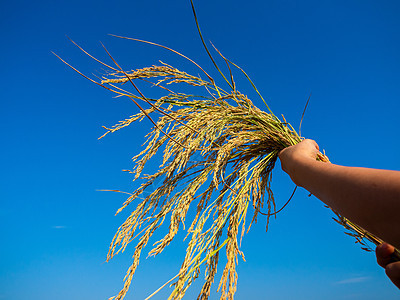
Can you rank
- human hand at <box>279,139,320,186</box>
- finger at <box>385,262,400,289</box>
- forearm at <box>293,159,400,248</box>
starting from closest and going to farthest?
forearm at <box>293,159,400,248</box>
finger at <box>385,262,400,289</box>
human hand at <box>279,139,320,186</box>

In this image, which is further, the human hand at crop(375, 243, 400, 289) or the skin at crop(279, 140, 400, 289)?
the human hand at crop(375, 243, 400, 289)

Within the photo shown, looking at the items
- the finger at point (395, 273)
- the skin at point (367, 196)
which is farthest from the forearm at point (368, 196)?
the finger at point (395, 273)

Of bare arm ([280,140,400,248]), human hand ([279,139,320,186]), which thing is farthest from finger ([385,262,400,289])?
human hand ([279,139,320,186])

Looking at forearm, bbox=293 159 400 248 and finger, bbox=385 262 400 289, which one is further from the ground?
forearm, bbox=293 159 400 248

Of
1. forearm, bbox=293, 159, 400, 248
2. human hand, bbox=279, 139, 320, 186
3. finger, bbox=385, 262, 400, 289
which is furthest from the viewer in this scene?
human hand, bbox=279, 139, 320, 186

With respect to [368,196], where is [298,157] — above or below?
above

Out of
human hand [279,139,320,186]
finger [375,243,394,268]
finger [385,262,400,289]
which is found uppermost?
human hand [279,139,320,186]

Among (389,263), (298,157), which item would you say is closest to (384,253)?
(389,263)

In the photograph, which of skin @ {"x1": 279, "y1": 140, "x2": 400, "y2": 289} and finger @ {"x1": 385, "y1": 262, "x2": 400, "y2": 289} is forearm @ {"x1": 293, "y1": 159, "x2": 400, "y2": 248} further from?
finger @ {"x1": 385, "y1": 262, "x2": 400, "y2": 289}

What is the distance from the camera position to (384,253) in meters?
0.83

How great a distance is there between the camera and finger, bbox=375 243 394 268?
82cm

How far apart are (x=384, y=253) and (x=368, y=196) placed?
0.44 metres

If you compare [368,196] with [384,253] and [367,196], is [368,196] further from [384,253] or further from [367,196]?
[384,253]

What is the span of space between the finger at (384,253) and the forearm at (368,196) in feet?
0.96
